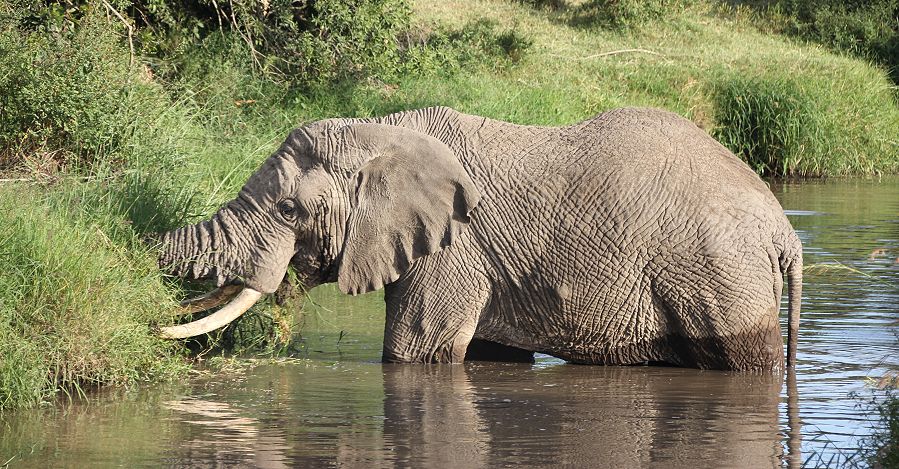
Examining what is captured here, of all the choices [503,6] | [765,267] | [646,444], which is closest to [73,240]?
[646,444]

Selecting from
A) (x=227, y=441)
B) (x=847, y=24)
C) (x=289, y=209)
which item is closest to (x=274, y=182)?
(x=289, y=209)

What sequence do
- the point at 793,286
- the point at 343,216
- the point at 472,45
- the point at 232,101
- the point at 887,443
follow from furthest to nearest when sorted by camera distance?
the point at 472,45
the point at 232,101
the point at 793,286
the point at 343,216
the point at 887,443

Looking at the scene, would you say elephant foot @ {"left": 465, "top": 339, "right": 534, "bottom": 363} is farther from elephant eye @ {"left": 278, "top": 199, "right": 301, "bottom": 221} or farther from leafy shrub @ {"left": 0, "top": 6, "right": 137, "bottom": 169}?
leafy shrub @ {"left": 0, "top": 6, "right": 137, "bottom": 169}

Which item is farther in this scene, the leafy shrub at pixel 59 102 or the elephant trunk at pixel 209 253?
the leafy shrub at pixel 59 102

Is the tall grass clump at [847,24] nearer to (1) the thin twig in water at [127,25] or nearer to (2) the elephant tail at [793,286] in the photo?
(1) the thin twig in water at [127,25]

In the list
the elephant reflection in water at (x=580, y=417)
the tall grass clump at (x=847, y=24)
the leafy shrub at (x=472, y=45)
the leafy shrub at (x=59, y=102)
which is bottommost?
the elephant reflection in water at (x=580, y=417)

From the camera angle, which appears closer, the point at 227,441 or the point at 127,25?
the point at 227,441

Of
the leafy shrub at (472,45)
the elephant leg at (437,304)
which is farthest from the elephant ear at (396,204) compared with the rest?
the leafy shrub at (472,45)

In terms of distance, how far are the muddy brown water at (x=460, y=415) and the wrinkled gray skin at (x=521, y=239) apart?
0.89 ft

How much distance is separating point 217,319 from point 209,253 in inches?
13.9

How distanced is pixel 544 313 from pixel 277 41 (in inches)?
295

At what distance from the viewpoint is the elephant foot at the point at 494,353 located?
8.78 m

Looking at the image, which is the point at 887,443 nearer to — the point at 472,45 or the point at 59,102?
the point at 59,102

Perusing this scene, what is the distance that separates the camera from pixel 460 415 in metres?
7.16
